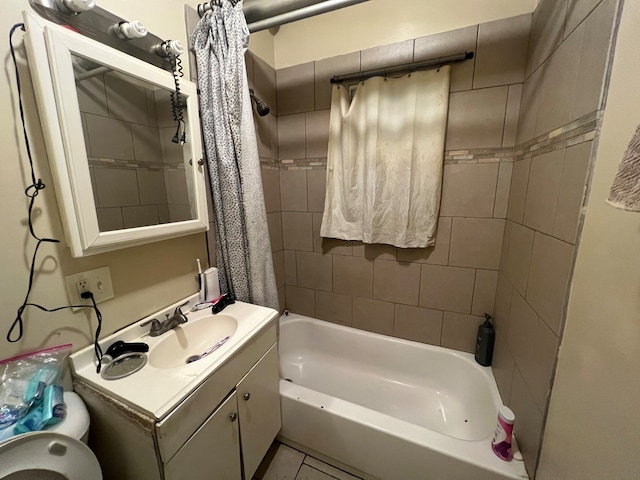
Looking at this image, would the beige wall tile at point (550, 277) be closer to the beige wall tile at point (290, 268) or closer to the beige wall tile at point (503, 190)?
the beige wall tile at point (503, 190)

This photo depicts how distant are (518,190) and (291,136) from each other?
1.41 meters

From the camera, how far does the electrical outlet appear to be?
0.81m

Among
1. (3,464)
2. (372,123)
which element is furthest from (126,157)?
(372,123)

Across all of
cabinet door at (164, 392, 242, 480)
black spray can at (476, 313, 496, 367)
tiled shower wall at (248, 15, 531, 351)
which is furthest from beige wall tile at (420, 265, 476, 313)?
cabinet door at (164, 392, 242, 480)

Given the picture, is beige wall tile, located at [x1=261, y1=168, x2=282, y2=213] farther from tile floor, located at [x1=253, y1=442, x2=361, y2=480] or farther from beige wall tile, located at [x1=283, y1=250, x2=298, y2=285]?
tile floor, located at [x1=253, y1=442, x2=361, y2=480]

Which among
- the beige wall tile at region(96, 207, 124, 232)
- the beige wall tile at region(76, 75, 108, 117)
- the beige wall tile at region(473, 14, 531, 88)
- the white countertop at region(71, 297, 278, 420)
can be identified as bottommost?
the white countertop at region(71, 297, 278, 420)

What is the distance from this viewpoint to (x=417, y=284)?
161cm

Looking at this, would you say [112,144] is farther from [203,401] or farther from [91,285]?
[203,401]

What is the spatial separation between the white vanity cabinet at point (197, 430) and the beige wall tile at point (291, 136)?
1.23m

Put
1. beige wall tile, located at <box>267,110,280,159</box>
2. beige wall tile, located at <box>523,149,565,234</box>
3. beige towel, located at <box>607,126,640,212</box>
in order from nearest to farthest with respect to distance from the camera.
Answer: beige towel, located at <box>607,126,640,212</box>, beige wall tile, located at <box>523,149,565,234</box>, beige wall tile, located at <box>267,110,280,159</box>

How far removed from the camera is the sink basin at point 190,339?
0.98 m

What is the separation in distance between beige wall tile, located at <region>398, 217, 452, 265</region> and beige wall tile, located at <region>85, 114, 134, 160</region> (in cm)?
151

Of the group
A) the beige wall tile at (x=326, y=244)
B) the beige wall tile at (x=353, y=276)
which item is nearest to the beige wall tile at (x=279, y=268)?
the beige wall tile at (x=326, y=244)

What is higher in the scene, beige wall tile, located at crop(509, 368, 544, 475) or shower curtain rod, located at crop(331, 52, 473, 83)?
shower curtain rod, located at crop(331, 52, 473, 83)
